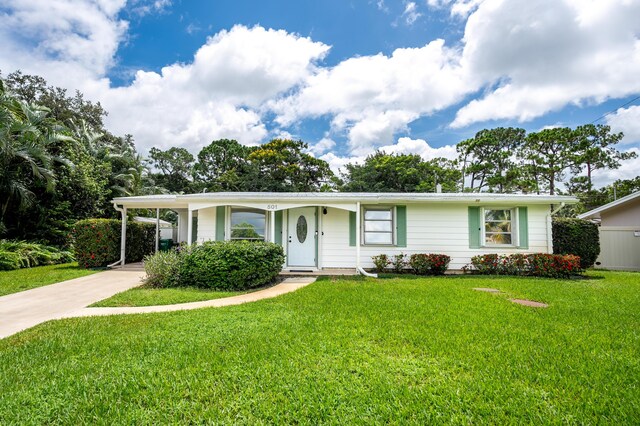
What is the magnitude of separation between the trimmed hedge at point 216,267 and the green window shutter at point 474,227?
22.4 feet

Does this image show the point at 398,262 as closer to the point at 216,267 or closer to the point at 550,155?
the point at 216,267

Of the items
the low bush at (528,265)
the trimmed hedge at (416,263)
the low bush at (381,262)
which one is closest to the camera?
the low bush at (528,265)

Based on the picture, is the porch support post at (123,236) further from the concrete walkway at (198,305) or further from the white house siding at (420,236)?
the white house siding at (420,236)

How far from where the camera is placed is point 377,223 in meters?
10.3

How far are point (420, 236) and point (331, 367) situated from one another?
7.97 m

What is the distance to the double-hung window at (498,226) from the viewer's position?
10.1m

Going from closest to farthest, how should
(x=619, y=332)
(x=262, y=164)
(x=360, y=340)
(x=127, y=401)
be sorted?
(x=127, y=401), (x=360, y=340), (x=619, y=332), (x=262, y=164)

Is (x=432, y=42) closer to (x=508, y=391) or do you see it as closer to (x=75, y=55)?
(x=508, y=391)

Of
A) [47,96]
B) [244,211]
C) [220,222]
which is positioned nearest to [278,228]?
[244,211]

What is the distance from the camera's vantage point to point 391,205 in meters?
10.2

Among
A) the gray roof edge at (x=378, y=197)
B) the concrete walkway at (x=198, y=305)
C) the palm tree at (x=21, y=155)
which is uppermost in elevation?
the palm tree at (x=21, y=155)

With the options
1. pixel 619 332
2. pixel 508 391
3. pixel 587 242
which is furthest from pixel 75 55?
pixel 587 242

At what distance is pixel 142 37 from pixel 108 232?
707cm

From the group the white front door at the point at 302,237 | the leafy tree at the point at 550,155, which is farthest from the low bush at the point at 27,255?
the leafy tree at the point at 550,155
